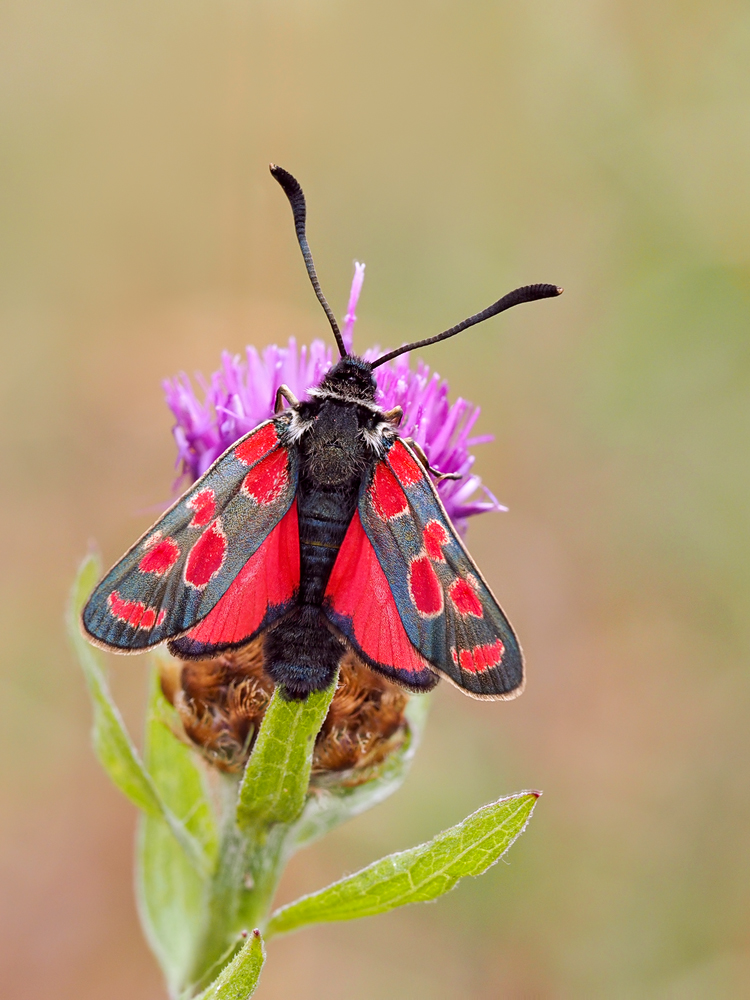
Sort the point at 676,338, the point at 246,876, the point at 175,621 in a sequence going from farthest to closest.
A: the point at 676,338 → the point at 246,876 → the point at 175,621

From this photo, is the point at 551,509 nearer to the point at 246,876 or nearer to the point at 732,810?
the point at 732,810

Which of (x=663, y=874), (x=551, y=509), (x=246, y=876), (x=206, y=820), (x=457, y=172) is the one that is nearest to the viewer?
(x=246, y=876)

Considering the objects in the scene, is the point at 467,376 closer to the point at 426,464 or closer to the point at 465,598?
the point at 426,464

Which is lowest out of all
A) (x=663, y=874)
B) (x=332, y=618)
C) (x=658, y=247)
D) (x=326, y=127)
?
(x=663, y=874)

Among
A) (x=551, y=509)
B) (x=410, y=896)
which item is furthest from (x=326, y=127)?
(x=410, y=896)

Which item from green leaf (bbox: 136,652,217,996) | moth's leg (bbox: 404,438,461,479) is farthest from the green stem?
moth's leg (bbox: 404,438,461,479)

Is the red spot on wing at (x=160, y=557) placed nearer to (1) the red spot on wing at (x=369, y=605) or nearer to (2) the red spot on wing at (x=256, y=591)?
(2) the red spot on wing at (x=256, y=591)
